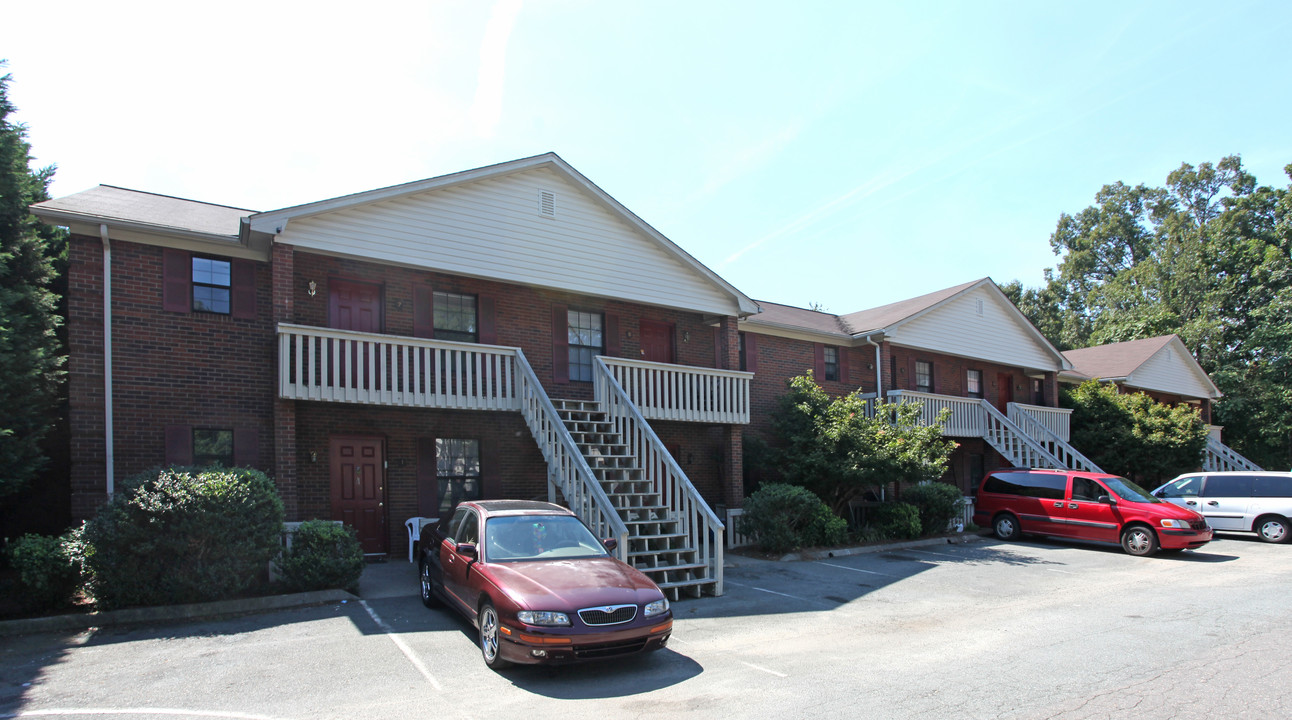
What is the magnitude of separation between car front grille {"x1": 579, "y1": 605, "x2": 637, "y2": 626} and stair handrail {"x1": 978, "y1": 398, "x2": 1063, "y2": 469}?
60.8 feet

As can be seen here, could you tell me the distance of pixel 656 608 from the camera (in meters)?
7.13

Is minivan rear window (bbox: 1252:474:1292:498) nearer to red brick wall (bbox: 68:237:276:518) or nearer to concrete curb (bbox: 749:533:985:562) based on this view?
concrete curb (bbox: 749:533:985:562)

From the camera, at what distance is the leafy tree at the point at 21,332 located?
979cm

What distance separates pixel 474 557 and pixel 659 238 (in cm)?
918

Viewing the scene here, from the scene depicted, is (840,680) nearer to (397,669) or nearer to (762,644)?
(762,644)

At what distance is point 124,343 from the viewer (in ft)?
36.1

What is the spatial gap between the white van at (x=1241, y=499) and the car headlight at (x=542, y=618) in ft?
59.0

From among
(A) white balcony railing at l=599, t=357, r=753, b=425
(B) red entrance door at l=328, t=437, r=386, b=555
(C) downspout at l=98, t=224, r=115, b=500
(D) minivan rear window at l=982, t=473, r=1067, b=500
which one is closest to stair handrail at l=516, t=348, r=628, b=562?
(A) white balcony railing at l=599, t=357, r=753, b=425

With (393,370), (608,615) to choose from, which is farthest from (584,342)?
(608,615)

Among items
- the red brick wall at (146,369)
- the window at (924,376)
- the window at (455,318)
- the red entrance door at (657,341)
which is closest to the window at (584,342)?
the red entrance door at (657,341)

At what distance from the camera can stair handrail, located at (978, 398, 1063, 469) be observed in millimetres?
21625

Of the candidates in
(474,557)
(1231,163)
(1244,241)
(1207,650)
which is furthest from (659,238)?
(1231,163)

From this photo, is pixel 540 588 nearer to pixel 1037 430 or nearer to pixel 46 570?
pixel 46 570

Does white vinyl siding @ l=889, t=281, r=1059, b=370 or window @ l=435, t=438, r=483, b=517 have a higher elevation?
white vinyl siding @ l=889, t=281, r=1059, b=370
